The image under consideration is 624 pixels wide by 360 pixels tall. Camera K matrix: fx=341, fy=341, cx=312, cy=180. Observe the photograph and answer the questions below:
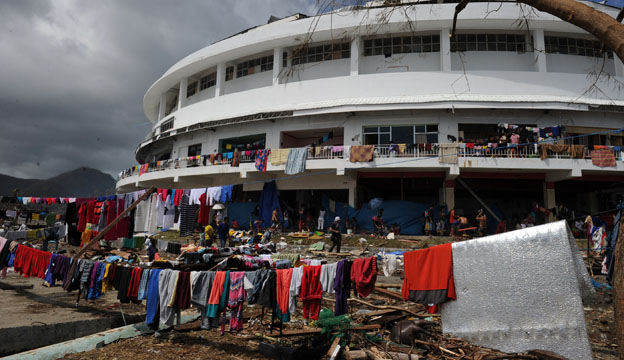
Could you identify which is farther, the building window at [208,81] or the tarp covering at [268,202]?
the building window at [208,81]

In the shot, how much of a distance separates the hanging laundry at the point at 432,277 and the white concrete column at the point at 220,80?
22363mm

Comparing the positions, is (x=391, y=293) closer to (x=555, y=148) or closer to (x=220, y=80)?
(x=555, y=148)

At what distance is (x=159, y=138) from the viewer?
26781 mm

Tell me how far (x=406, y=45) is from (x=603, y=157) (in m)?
11.8

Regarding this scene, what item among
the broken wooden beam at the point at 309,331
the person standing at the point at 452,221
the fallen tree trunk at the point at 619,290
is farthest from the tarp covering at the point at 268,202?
the fallen tree trunk at the point at 619,290

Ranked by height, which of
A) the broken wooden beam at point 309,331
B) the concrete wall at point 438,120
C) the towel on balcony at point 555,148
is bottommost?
the broken wooden beam at point 309,331

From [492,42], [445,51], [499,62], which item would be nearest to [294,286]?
[445,51]

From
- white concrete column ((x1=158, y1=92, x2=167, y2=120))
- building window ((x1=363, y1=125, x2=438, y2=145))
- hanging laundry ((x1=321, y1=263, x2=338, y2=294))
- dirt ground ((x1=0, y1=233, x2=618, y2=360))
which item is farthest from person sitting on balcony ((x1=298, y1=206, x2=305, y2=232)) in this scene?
white concrete column ((x1=158, y1=92, x2=167, y2=120))

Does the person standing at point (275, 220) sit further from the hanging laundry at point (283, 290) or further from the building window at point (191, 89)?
the building window at point (191, 89)

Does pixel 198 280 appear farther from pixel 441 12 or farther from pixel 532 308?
pixel 441 12

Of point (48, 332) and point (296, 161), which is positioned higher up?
point (296, 161)

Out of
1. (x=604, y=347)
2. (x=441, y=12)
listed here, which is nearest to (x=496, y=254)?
(x=604, y=347)

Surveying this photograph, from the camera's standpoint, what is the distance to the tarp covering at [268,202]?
20.7 m

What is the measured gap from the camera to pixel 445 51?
19.9m
